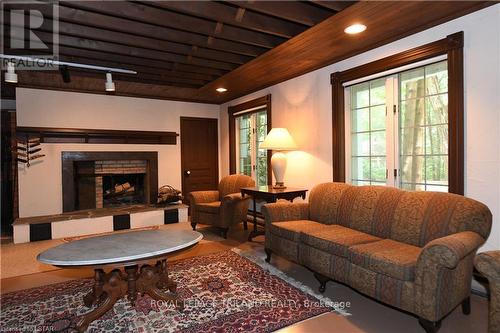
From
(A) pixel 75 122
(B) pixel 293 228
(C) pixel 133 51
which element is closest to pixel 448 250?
(B) pixel 293 228

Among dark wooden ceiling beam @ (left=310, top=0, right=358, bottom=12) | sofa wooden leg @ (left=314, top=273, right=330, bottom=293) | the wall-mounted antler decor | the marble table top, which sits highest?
dark wooden ceiling beam @ (left=310, top=0, right=358, bottom=12)

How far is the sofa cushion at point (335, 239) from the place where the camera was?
2.49 m

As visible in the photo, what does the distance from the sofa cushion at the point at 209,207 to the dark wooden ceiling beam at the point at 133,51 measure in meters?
2.03

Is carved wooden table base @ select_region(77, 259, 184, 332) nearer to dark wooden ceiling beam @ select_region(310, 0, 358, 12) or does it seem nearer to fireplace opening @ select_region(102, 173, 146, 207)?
dark wooden ceiling beam @ select_region(310, 0, 358, 12)

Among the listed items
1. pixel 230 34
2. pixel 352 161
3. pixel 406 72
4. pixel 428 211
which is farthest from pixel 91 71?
pixel 428 211

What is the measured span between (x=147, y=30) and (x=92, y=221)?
3.17 m

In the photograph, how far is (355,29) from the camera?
9.48ft

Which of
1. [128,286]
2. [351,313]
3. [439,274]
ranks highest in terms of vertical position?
[439,274]

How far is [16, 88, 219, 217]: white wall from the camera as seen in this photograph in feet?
15.8

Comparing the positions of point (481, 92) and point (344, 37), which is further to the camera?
point (344, 37)

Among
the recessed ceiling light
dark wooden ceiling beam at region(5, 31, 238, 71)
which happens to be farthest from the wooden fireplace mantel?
the recessed ceiling light

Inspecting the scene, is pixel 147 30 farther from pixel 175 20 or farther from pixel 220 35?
pixel 220 35

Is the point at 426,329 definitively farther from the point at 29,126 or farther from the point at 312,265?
the point at 29,126

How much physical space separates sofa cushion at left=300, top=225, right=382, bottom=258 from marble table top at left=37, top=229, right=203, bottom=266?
1.03m
